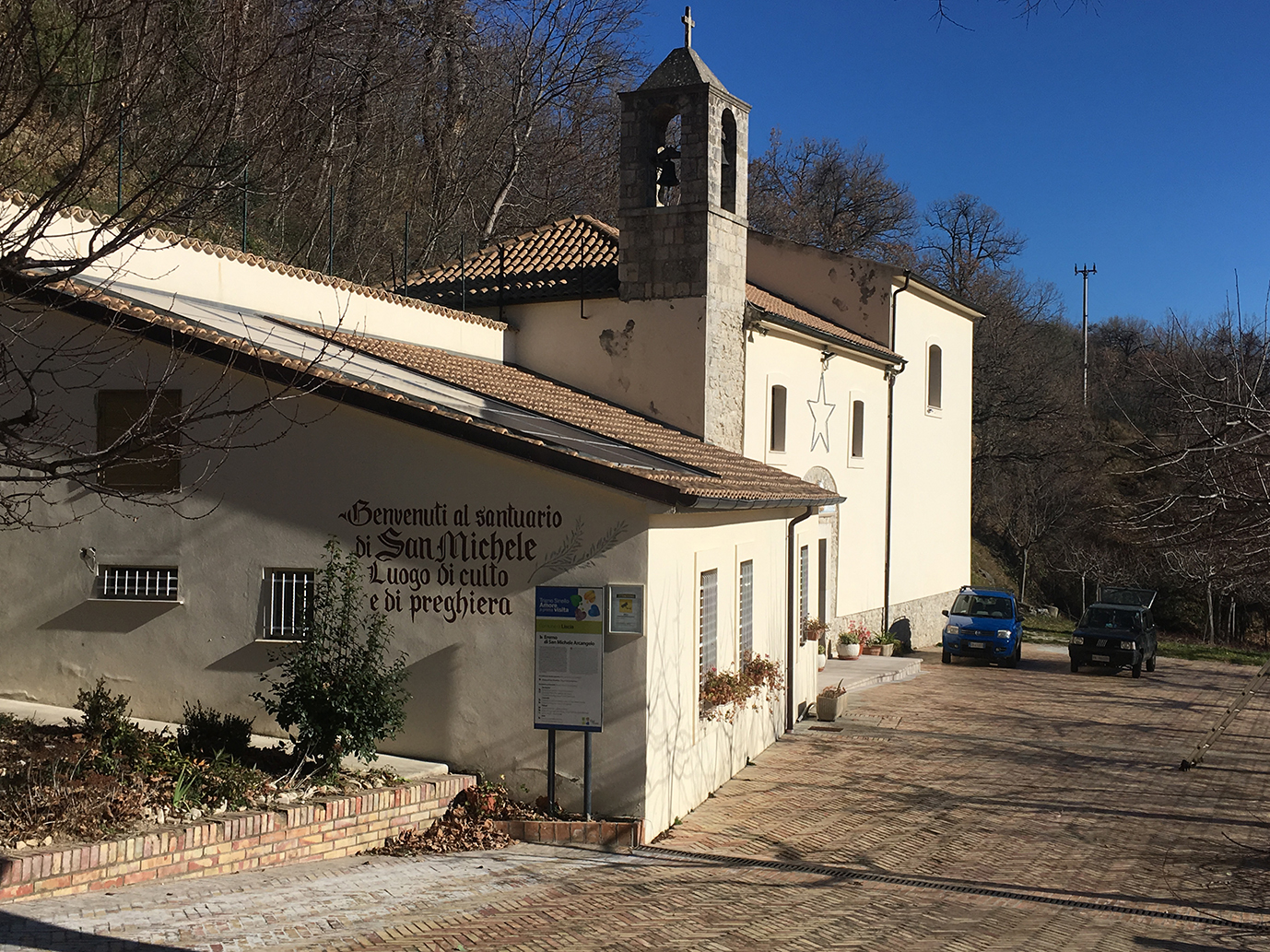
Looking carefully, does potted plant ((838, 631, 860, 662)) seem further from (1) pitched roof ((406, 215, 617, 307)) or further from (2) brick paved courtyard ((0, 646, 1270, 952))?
(1) pitched roof ((406, 215, 617, 307))

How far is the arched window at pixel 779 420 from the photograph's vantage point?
20.8 meters

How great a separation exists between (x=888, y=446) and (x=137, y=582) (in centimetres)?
1879

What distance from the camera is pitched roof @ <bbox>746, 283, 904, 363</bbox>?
2112cm

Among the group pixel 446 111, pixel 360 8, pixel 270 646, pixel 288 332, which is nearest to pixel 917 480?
pixel 446 111

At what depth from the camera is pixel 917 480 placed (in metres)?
28.2

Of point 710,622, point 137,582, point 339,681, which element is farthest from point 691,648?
point 137,582

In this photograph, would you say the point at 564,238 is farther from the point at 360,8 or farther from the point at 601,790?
the point at 601,790

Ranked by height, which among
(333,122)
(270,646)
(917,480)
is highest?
(333,122)

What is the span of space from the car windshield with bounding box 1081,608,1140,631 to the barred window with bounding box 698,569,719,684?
50.9 ft

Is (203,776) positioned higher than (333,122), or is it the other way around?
(333,122)

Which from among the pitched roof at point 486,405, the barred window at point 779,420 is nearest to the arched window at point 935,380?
the barred window at point 779,420

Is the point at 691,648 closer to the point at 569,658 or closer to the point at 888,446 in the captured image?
the point at 569,658

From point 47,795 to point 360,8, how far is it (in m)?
18.8

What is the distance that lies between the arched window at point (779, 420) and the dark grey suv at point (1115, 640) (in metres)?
8.71
